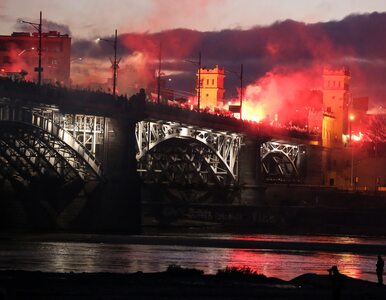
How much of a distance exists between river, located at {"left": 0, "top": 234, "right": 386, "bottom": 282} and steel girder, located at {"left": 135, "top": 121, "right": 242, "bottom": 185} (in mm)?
13226

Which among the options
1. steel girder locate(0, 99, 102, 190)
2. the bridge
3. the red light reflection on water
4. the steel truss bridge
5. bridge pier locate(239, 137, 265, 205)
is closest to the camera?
the red light reflection on water

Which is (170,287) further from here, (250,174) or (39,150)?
(250,174)

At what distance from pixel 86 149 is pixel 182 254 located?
28.5m

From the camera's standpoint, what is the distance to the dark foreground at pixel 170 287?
181ft

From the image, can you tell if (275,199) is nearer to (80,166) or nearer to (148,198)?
(148,198)

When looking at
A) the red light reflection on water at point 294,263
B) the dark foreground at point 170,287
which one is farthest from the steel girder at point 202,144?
the dark foreground at point 170,287

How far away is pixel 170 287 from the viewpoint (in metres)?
59.4

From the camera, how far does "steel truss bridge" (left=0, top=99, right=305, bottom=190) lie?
114625 millimetres

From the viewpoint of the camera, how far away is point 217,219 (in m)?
163

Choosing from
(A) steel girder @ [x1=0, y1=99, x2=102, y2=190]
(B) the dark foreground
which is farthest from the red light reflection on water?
(A) steel girder @ [x1=0, y1=99, x2=102, y2=190]

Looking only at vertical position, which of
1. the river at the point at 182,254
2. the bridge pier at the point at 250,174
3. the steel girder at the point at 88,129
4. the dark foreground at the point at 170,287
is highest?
→ the steel girder at the point at 88,129

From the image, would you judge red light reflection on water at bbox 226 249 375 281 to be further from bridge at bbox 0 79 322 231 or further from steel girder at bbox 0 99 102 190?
bridge at bbox 0 79 322 231

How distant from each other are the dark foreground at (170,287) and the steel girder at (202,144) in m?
69.3

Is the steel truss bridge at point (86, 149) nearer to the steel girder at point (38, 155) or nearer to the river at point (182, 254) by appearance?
the steel girder at point (38, 155)
